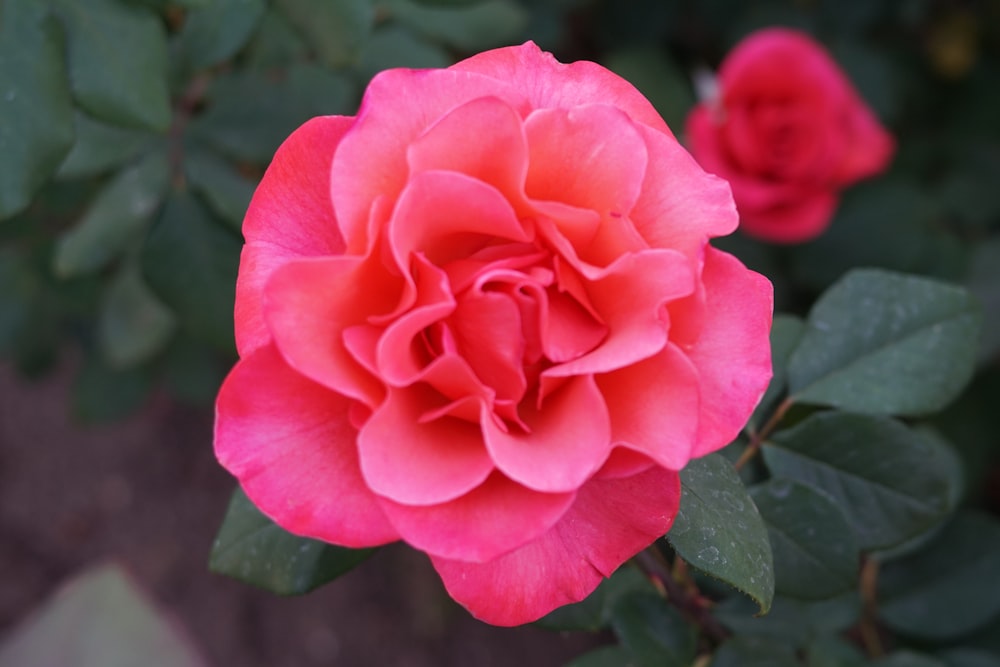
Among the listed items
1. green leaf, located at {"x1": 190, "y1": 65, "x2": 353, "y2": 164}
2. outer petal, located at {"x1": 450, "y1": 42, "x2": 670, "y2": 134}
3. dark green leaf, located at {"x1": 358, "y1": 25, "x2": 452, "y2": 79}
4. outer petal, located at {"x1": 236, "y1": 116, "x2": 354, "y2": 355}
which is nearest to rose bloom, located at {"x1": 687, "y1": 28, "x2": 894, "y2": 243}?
dark green leaf, located at {"x1": 358, "y1": 25, "x2": 452, "y2": 79}

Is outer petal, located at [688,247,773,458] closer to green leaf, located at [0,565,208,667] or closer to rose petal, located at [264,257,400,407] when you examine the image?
rose petal, located at [264,257,400,407]

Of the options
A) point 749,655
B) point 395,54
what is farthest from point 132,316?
point 749,655

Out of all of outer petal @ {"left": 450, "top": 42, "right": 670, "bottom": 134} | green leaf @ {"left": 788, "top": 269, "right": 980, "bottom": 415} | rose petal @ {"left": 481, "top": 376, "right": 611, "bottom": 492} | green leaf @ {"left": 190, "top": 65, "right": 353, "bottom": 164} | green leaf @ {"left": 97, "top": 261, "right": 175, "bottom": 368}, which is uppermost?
outer petal @ {"left": 450, "top": 42, "right": 670, "bottom": 134}

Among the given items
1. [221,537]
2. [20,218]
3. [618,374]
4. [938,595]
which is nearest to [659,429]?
[618,374]

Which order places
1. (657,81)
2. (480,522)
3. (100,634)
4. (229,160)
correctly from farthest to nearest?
(657,81) → (229,160) → (100,634) → (480,522)

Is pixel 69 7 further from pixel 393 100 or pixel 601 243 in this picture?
pixel 601 243

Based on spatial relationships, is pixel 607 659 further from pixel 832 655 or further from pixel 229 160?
pixel 229 160

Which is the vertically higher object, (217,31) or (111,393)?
(217,31)
